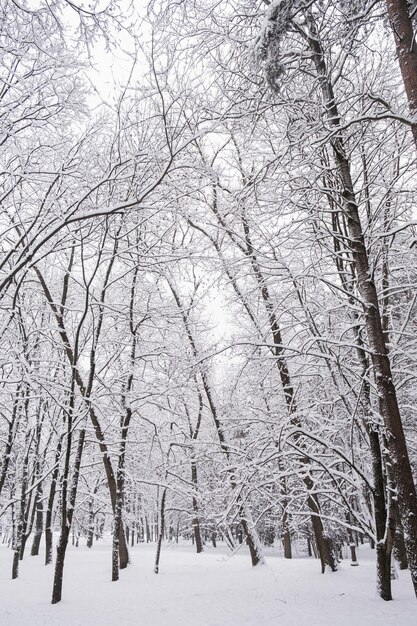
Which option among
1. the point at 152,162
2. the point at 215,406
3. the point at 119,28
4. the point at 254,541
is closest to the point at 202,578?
the point at 254,541

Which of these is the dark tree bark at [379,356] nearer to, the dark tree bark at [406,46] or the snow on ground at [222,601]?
the dark tree bark at [406,46]

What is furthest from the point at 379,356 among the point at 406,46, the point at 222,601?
the point at 222,601

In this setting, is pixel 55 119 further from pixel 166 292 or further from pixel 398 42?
pixel 166 292

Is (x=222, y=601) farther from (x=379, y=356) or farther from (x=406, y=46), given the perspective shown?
(x=406, y=46)

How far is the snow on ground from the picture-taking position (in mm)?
5738

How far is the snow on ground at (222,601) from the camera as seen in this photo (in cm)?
574

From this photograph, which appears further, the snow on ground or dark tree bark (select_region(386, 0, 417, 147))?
the snow on ground

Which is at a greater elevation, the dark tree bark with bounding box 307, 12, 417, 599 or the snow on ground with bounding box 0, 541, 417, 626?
the dark tree bark with bounding box 307, 12, 417, 599

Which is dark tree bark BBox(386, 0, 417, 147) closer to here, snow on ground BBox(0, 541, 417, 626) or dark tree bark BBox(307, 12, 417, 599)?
dark tree bark BBox(307, 12, 417, 599)

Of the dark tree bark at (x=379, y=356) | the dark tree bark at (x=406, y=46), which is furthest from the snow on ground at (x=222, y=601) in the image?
the dark tree bark at (x=406, y=46)

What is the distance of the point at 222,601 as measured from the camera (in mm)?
7734

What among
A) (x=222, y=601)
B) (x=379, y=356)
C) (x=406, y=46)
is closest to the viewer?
(x=406, y=46)

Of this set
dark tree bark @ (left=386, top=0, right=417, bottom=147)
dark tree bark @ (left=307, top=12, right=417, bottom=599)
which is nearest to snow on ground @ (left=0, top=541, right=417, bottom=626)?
dark tree bark @ (left=307, top=12, right=417, bottom=599)

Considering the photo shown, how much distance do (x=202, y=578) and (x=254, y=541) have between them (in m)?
1.76
